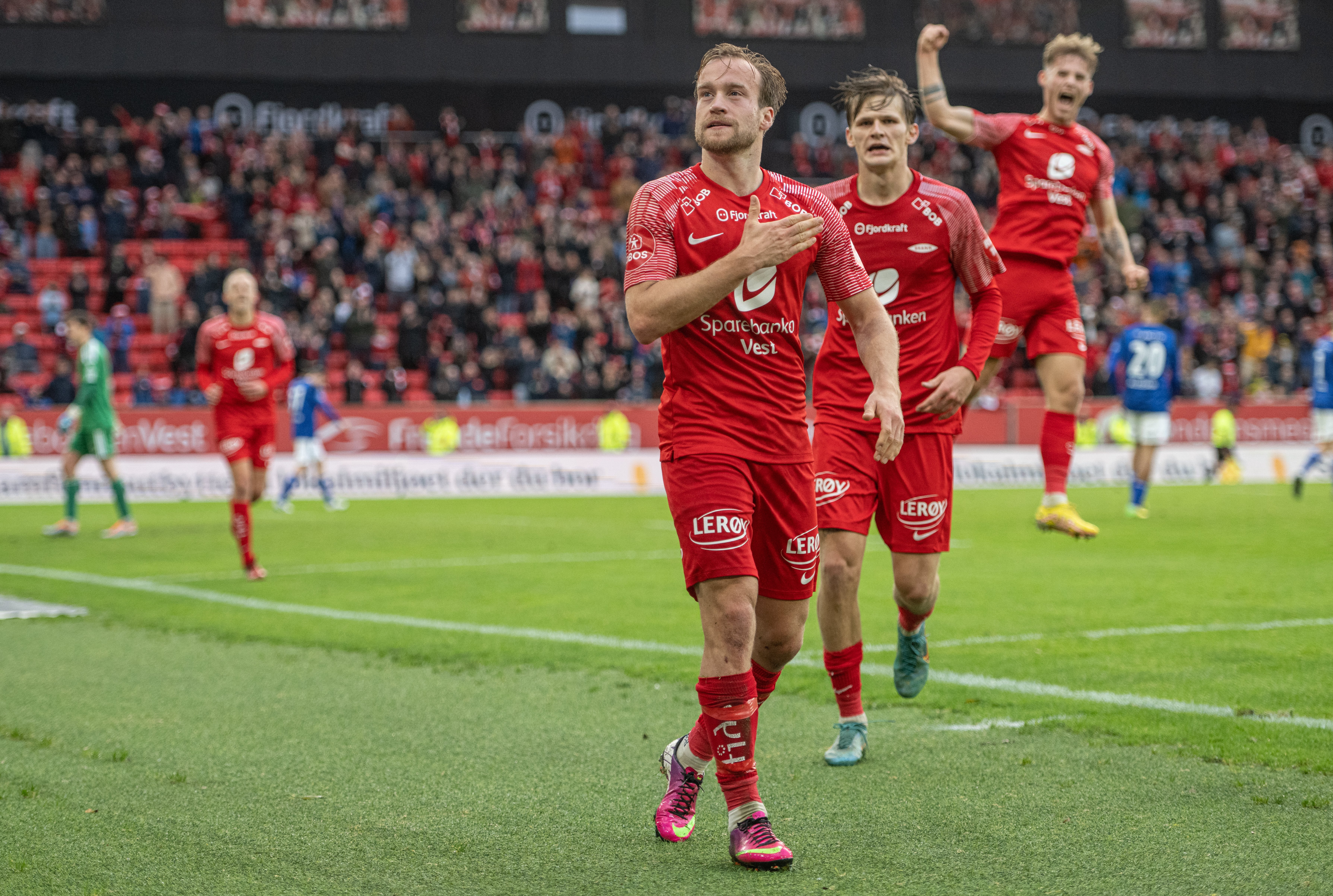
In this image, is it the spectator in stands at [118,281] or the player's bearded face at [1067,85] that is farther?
the spectator in stands at [118,281]

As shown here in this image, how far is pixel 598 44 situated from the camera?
31.8m

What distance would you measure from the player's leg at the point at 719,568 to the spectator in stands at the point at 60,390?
2218 cm

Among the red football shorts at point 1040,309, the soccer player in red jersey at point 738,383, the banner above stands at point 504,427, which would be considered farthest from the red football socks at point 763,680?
the banner above stands at point 504,427

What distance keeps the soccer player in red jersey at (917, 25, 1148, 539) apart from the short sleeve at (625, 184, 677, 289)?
359cm

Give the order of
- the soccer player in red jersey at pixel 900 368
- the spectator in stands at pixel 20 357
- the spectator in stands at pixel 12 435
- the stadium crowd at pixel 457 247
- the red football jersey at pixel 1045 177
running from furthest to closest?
the stadium crowd at pixel 457 247 < the spectator in stands at pixel 20 357 < the spectator in stands at pixel 12 435 < the red football jersey at pixel 1045 177 < the soccer player in red jersey at pixel 900 368

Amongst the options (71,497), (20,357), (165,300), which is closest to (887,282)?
(71,497)

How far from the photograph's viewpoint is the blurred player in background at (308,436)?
66.3 feet

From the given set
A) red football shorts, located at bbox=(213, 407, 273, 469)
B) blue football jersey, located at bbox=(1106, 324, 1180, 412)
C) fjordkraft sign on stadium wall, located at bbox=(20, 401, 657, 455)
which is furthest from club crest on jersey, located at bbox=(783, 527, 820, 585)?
fjordkraft sign on stadium wall, located at bbox=(20, 401, 657, 455)

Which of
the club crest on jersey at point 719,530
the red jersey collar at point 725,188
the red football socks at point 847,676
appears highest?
the red jersey collar at point 725,188

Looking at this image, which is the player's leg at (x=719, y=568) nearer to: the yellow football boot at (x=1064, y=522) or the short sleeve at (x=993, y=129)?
the yellow football boot at (x=1064, y=522)

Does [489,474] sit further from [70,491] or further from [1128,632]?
[1128,632]

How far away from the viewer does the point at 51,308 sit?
1075 inches

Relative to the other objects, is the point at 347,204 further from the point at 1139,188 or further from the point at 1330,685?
the point at 1330,685

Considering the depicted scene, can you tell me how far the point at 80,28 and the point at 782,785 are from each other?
30.6 metres
